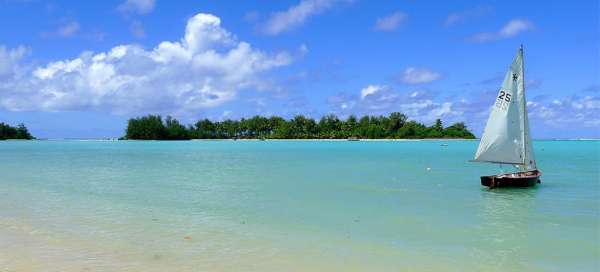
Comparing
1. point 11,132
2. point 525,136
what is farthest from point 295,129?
point 525,136

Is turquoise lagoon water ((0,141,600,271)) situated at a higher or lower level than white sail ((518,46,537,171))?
lower

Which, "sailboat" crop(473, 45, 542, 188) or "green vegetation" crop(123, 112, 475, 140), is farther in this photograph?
"green vegetation" crop(123, 112, 475, 140)

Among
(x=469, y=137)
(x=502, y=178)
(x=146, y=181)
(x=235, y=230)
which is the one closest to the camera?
(x=235, y=230)

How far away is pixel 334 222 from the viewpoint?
1552 cm

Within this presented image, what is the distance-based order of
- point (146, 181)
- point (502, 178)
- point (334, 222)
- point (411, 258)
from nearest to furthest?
point (411, 258), point (334, 222), point (502, 178), point (146, 181)

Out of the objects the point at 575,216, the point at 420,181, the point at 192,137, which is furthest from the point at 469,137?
the point at 575,216

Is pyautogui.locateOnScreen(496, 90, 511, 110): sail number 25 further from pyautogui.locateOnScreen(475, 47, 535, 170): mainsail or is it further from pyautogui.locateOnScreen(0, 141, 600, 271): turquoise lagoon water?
pyautogui.locateOnScreen(0, 141, 600, 271): turquoise lagoon water

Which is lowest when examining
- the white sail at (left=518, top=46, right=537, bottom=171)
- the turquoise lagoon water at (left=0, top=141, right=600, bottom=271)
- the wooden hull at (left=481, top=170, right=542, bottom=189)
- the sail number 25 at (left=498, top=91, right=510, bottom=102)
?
the turquoise lagoon water at (left=0, top=141, right=600, bottom=271)

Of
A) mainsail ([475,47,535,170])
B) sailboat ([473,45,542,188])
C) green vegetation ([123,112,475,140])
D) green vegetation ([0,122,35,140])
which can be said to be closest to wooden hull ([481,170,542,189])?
sailboat ([473,45,542,188])

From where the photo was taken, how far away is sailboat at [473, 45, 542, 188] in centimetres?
2344

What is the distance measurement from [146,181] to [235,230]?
17.3 m

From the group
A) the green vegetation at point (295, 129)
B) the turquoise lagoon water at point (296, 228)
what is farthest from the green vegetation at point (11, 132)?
the turquoise lagoon water at point (296, 228)

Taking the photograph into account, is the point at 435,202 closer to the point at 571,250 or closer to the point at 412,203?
the point at 412,203

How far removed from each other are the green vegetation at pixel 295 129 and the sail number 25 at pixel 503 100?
477ft
